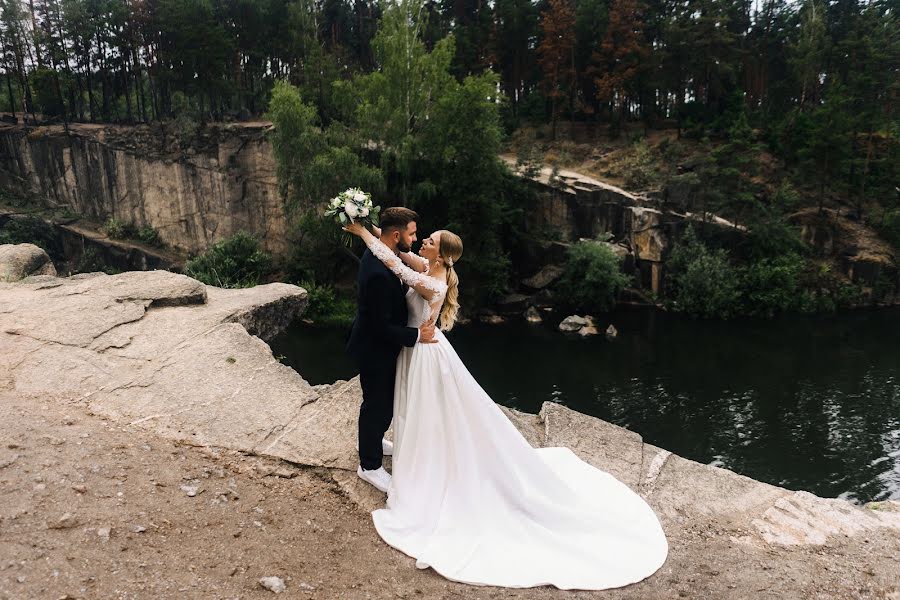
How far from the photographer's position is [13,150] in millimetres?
33312

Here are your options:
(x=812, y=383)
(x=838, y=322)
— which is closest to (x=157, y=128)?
(x=812, y=383)

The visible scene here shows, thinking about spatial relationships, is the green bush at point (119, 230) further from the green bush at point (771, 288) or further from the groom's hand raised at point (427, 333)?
the groom's hand raised at point (427, 333)

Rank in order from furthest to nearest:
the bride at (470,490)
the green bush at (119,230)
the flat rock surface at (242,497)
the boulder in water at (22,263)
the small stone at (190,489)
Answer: the green bush at (119,230)
the boulder in water at (22,263)
the small stone at (190,489)
the bride at (470,490)
the flat rock surface at (242,497)

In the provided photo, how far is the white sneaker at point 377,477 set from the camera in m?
4.77

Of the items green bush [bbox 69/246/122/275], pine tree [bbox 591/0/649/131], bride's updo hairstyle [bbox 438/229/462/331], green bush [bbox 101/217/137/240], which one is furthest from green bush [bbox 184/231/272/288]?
bride's updo hairstyle [bbox 438/229/462/331]

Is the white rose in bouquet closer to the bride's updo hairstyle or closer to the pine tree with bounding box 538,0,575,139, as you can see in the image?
the bride's updo hairstyle

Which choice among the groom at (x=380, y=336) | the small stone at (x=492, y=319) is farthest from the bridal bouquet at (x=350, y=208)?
the small stone at (x=492, y=319)

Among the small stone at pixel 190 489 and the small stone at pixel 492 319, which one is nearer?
the small stone at pixel 190 489

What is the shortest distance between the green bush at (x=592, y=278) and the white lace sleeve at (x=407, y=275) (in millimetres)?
21905

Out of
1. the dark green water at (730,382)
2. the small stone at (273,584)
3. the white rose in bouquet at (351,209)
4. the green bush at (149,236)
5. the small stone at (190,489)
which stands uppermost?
the white rose in bouquet at (351,209)

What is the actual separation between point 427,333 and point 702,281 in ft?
80.0

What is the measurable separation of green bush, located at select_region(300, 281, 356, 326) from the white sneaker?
20.5 metres

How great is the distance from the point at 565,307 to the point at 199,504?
78.9 ft

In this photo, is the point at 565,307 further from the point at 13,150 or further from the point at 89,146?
the point at 13,150
